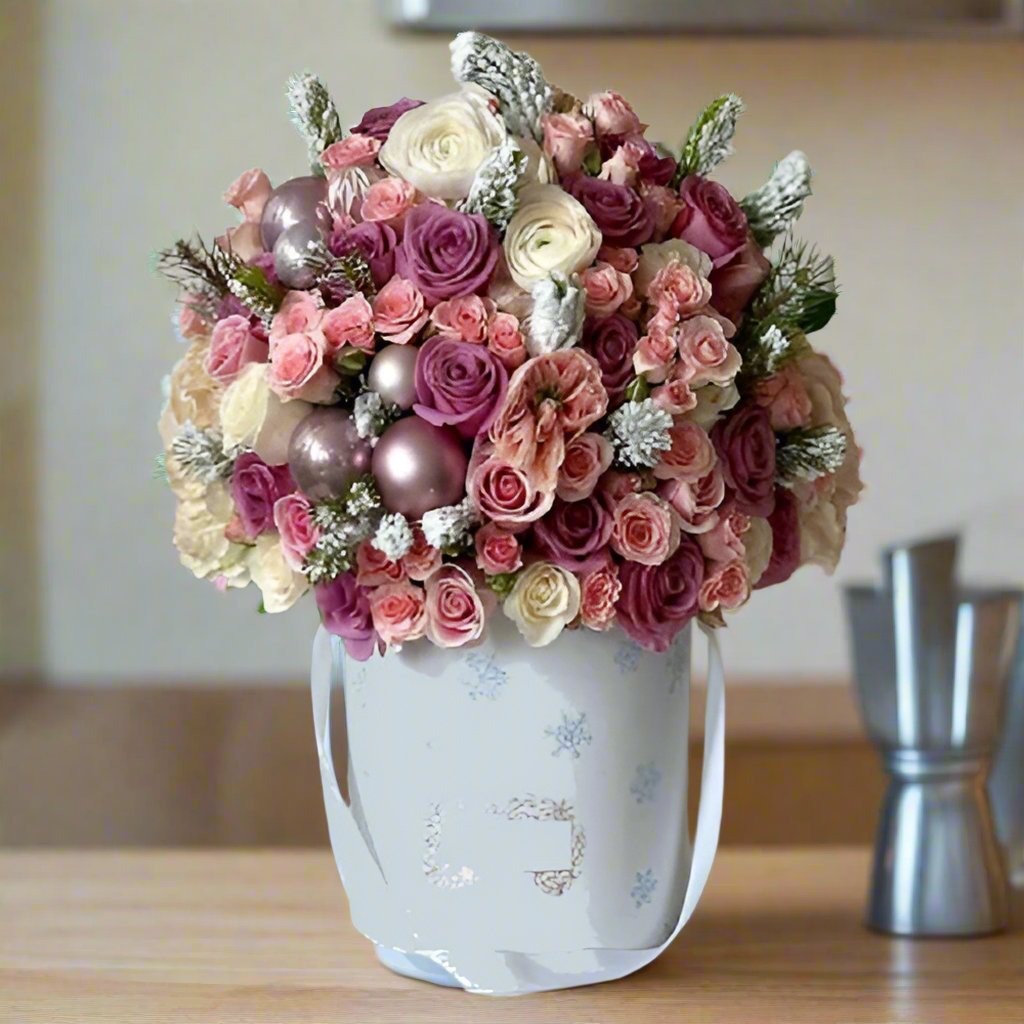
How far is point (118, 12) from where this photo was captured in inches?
73.7

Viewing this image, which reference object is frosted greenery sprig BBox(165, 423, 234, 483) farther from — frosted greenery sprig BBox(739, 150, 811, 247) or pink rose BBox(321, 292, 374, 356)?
frosted greenery sprig BBox(739, 150, 811, 247)

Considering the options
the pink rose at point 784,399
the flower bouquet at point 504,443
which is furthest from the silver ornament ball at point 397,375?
the pink rose at point 784,399

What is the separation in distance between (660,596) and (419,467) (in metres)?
0.15

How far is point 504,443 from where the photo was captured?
2.36 feet

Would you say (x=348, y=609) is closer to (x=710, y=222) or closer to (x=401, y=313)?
(x=401, y=313)

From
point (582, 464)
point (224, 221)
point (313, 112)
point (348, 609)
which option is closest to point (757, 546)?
point (582, 464)

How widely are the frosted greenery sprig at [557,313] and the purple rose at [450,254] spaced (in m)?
0.03

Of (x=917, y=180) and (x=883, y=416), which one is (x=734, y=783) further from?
(x=917, y=180)

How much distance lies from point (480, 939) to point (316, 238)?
16.1 inches

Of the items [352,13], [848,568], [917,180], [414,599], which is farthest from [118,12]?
[414,599]

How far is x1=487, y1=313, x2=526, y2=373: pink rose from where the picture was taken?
0.73 meters

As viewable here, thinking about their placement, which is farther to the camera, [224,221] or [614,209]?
Answer: [224,221]

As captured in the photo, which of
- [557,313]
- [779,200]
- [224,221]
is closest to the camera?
[557,313]

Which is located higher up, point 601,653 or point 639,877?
point 601,653
